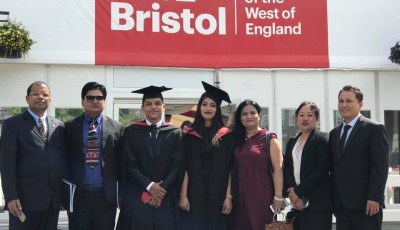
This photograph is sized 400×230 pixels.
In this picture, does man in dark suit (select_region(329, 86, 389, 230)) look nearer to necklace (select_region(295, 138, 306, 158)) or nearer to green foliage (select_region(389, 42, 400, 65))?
necklace (select_region(295, 138, 306, 158))

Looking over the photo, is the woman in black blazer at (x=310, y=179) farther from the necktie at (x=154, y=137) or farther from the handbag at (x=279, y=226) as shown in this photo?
the necktie at (x=154, y=137)

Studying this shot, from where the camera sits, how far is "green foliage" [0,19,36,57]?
756cm

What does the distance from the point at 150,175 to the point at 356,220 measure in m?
2.00

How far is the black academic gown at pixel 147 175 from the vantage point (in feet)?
15.2

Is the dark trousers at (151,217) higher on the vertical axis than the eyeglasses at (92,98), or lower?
lower

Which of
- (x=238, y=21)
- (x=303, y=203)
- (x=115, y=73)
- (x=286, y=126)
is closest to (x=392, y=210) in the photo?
(x=286, y=126)

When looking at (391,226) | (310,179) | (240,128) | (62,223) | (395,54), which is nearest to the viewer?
(310,179)

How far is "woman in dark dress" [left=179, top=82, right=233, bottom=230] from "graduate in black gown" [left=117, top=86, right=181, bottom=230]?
0.41ft

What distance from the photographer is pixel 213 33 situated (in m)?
8.65

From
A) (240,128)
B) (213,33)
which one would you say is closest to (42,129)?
(240,128)

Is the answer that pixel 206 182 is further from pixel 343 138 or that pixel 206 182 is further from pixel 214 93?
pixel 343 138

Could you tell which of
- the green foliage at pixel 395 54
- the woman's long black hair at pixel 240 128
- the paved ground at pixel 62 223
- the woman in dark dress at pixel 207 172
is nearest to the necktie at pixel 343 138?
the woman's long black hair at pixel 240 128

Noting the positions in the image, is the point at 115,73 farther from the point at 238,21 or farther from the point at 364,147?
the point at 364,147

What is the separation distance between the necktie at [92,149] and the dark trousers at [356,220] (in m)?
2.40
